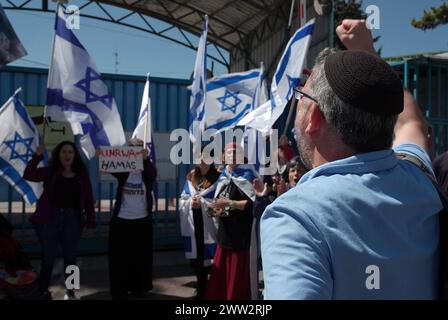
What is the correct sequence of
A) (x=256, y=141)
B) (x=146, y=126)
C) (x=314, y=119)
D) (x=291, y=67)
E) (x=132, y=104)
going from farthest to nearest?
(x=132, y=104)
(x=146, y=126)
(x=256, y=141)
(x=291, y=67)
(x=314, y=119)

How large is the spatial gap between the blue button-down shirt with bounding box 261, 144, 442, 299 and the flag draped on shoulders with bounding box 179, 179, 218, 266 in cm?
403

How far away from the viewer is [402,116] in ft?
5.53

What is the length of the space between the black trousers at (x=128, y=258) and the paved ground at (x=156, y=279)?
0.60 ft

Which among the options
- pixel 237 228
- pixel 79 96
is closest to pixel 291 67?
pixel 237 228

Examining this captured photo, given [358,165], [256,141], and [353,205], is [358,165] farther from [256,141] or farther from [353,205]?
[256,141]

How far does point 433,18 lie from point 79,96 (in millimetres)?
9419

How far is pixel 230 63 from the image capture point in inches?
754

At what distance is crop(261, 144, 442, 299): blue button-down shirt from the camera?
94cm

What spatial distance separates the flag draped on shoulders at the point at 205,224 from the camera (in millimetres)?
5241

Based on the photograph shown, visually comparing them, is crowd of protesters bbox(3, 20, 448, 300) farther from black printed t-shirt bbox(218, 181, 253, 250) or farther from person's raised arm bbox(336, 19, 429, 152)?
black printed t-shirt bbox(218, 181, 253, 250)

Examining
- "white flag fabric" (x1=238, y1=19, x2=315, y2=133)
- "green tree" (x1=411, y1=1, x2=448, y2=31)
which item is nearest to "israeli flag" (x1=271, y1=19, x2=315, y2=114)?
"white flag fabric" (x1=238, y1=19, x2=315, y2=133)
